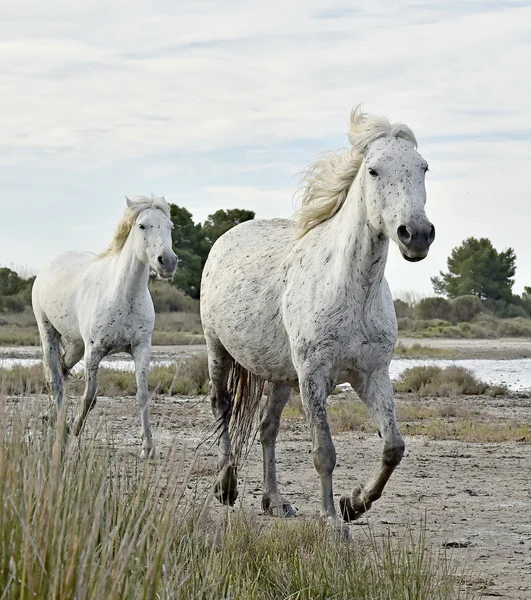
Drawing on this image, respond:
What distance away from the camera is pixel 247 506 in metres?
8.02

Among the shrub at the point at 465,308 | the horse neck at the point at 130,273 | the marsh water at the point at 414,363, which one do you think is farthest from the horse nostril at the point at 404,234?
the shrub at the point at 465,308

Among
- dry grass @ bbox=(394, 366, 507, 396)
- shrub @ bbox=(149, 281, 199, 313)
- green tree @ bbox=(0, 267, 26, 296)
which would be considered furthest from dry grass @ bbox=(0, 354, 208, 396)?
green tree @ bbox=(0, 267, 26, 296)

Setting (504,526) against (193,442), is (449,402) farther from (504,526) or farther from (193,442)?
(504,526)

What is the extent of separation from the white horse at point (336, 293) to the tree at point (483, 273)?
54538mm

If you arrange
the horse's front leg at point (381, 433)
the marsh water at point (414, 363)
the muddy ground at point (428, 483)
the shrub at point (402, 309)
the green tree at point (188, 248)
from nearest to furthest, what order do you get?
the muddy ground at point (428, 483), the horse's front leg at point (381, 433), the marsh water at point (414, 363), the green tree at point (188, 248), the shrub at point (402, 309)

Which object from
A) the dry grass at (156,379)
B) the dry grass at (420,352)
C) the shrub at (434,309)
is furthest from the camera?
the shrub at (434,309)

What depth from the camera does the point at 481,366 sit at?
27719mm

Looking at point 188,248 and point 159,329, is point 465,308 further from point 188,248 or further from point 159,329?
point 159,329

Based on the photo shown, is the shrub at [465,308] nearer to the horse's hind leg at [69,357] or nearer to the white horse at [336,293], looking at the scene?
the horse's hind leg at [69,357]

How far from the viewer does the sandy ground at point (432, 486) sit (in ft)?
20.6

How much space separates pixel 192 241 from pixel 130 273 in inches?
1414

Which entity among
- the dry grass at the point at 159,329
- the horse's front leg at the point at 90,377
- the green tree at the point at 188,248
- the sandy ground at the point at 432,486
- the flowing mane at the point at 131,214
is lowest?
the sandy ground at the point at 432,486

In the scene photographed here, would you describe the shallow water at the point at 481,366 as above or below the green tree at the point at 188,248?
below

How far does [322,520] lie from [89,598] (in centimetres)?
304
